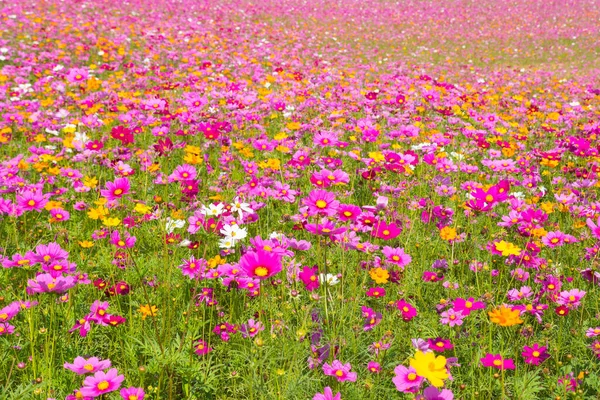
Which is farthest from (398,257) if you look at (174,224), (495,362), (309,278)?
(174,224)

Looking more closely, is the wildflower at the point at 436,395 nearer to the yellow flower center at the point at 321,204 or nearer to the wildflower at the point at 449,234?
the yellow flower center at the point at 321,204

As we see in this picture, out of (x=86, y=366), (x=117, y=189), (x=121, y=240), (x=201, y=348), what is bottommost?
(x=201, y=348)

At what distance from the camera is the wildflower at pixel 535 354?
2.09m

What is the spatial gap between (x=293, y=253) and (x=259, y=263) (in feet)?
1.40

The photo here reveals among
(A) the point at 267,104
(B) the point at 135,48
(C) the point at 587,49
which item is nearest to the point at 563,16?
(C) the point at 587,49

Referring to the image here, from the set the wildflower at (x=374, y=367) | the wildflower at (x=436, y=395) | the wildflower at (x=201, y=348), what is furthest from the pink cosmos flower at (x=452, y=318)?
the wildflower at (x=201, y=348)

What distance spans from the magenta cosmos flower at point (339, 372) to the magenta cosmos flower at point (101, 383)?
802 millimetres

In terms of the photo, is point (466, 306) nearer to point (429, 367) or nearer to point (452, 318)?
point (452, 318)

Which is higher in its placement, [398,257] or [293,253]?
[293,253]

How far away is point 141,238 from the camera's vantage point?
3.23 metres

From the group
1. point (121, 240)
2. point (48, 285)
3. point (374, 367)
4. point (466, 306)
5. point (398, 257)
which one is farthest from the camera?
point (121, 240)

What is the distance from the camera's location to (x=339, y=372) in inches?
75.2

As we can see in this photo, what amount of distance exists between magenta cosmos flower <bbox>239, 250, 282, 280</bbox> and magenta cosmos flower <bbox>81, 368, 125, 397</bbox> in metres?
0.58

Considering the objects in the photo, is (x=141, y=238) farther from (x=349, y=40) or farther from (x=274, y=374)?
(x=349, y=40)
